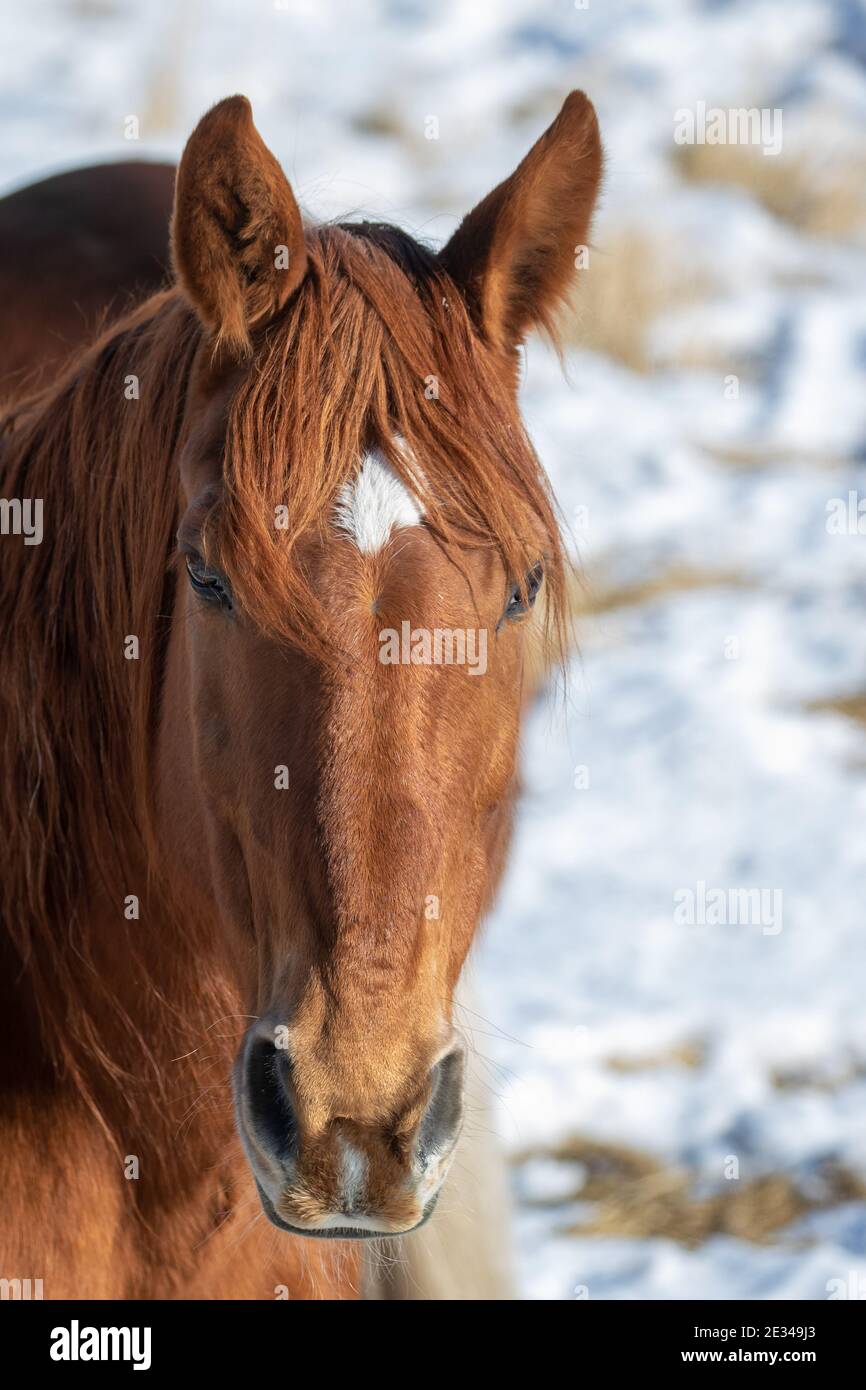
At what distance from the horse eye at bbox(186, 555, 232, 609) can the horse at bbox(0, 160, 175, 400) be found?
58.2 inches

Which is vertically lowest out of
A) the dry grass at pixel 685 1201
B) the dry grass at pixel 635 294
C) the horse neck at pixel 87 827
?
the dry grass at pixel 685 1201

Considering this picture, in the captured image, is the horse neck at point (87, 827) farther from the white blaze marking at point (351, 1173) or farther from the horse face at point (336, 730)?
the white blaze marking at point (351, 1173)

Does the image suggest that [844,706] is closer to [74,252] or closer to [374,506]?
[74,252]

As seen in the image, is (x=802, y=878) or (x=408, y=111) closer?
(x=802, y=878)

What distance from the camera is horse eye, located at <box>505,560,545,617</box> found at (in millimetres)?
1779

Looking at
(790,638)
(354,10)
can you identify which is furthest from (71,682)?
(354,10)

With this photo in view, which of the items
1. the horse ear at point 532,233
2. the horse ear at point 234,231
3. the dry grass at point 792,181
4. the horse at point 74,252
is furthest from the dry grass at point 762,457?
the horse ear at point 234,231

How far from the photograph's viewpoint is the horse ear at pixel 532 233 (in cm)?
A: 183

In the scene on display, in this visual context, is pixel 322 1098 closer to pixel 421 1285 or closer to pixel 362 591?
pixel 362 591

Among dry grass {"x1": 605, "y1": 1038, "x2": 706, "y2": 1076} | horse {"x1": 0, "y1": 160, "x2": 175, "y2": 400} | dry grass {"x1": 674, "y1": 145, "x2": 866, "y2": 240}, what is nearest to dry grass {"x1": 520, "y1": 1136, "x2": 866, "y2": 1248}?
dry grass {"x1": 605, "y1": 1038, "x2": 706, "y2": 1076}

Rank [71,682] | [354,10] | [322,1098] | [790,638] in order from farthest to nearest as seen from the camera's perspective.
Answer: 1. [354,10]
2. [790,638]
3. [71,682]
4. [322,1098]

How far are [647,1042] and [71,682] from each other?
2879 millimetres

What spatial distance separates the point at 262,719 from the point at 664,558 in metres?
5.31

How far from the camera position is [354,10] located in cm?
1014
